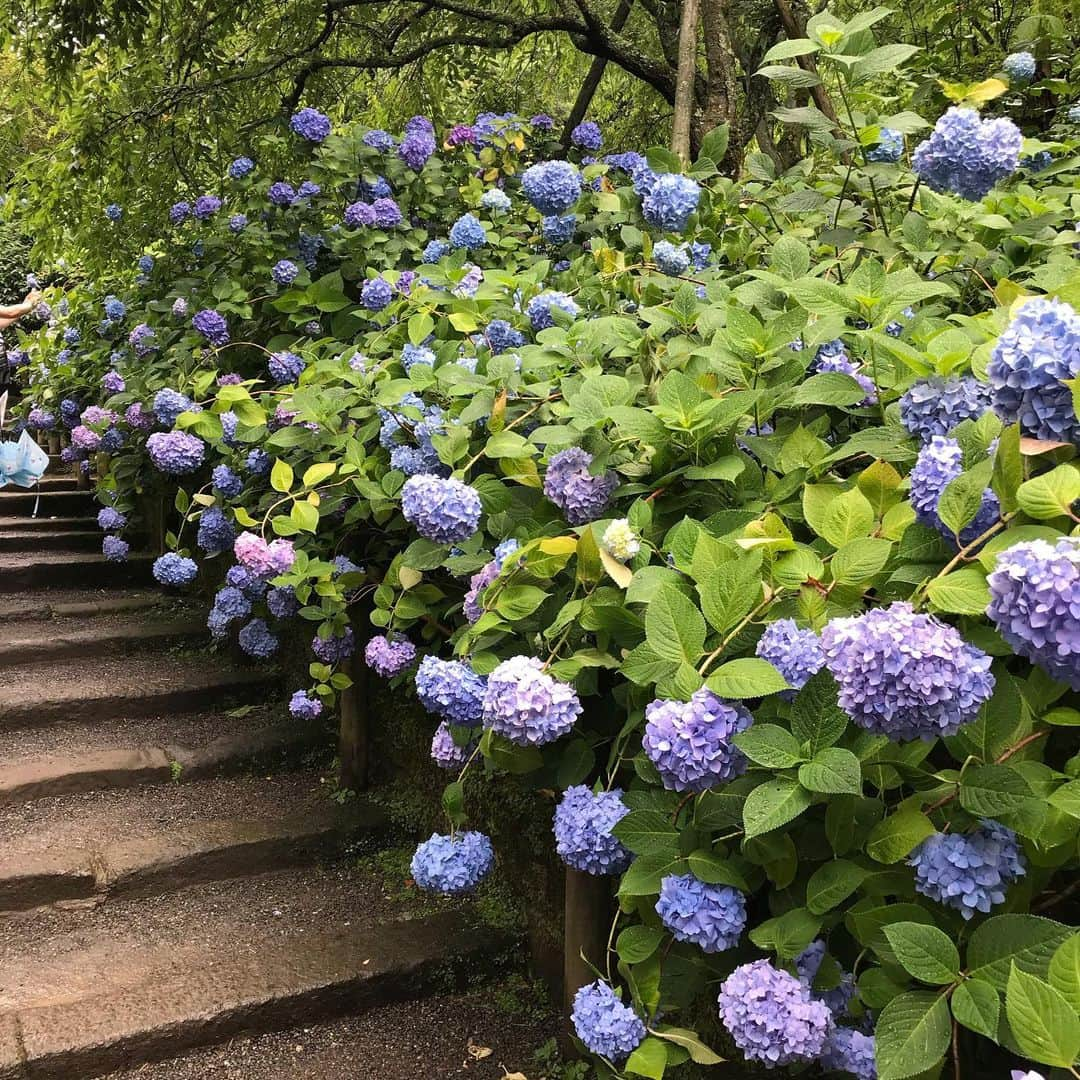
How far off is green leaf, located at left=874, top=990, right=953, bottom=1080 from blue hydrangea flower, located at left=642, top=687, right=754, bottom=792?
0.81 feet

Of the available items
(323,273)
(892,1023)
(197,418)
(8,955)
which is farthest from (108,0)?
(892,1023)

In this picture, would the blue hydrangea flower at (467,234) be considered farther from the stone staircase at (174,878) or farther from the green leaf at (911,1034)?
the green leaf at (911,1034)

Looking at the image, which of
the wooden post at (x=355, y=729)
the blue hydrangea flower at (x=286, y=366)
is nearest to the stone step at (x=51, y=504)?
the blue hydrangea flower at (x=286, y=366)

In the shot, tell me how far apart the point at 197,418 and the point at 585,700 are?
133cm

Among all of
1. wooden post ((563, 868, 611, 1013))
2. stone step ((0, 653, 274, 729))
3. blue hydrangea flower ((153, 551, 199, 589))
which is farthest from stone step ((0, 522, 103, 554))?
wooden post ((563, 868, 611, 1013))

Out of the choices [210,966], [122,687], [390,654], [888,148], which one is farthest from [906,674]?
[122,687]

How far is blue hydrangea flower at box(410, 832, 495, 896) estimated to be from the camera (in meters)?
1.36

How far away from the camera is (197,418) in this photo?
227cm

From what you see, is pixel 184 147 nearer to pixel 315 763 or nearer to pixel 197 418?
pixel 197 418

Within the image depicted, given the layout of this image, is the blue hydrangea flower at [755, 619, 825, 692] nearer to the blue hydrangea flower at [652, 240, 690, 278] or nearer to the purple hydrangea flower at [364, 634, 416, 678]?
the purple hydrangea flower at [364, 634, 416, 678]

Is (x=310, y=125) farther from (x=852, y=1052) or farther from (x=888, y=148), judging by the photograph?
(x=852, y=1052)

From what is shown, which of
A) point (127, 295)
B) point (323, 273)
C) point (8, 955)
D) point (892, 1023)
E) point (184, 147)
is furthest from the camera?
point (127, 295)

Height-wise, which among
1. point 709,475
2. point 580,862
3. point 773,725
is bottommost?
point 580,862

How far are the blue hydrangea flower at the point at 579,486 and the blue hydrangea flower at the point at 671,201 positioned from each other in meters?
0.77
